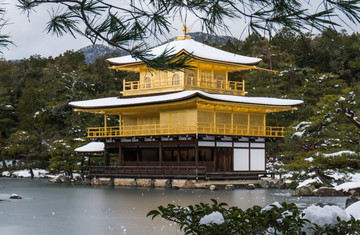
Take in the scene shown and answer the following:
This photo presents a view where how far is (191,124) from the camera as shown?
2595 centimetres

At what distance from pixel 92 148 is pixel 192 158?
627cm

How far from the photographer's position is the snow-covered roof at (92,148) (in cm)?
2942

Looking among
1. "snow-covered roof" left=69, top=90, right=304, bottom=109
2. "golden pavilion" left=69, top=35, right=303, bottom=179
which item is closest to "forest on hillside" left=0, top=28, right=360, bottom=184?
"golden pavilion" left=69, top=35, right=303, bottom=179

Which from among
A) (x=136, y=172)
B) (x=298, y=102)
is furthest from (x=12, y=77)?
(x=298, y=102)

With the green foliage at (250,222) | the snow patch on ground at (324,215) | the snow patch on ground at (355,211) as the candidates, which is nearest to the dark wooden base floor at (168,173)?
the snow patch on ground at (355,211)

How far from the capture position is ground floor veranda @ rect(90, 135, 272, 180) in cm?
2506

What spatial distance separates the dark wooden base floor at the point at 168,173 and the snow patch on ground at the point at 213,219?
1924cm

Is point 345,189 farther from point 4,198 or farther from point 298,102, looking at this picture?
point 4,198

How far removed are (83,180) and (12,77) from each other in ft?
83.8

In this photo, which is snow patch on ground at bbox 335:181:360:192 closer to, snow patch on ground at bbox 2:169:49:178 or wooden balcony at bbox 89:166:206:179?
wooden balcony at bbox 89:166:206:179

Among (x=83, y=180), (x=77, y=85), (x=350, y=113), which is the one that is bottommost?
(x=83, y=180)

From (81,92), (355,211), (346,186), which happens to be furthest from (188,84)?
(355,211)

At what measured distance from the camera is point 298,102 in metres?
27.7

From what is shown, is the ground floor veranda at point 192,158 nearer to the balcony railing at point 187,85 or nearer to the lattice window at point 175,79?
the balcony railing at point 187,85
